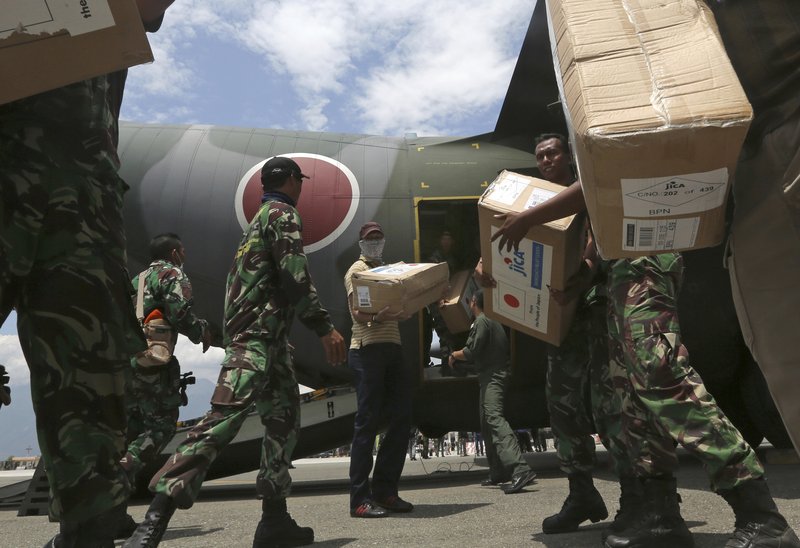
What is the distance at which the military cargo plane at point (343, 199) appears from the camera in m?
5.75

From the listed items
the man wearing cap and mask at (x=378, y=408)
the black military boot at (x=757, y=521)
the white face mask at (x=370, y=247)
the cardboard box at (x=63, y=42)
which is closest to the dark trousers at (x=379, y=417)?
the man wearing cap and mask at (x=378, y=408)

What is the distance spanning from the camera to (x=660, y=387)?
2260 mm

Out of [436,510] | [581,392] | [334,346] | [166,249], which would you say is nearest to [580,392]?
[581,392]

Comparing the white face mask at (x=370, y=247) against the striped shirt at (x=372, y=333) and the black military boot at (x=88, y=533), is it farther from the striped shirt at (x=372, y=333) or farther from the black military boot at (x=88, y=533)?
the black military boot at (x=88, y=533)

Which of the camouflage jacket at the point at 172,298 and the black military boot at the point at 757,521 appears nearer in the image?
the black military boot at the point at 757,521

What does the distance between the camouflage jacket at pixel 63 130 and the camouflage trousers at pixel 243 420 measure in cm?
122

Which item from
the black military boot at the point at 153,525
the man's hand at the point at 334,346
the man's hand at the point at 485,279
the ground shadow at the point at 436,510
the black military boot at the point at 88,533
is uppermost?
the man's hand at the point at 485,279

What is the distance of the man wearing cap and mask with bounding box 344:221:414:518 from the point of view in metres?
3.87

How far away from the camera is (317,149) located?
20.3 feet

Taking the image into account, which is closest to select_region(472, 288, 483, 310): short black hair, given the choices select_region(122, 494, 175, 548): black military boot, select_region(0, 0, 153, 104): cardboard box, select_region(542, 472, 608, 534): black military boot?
select_region(542, 472, 608, 534): black military boot

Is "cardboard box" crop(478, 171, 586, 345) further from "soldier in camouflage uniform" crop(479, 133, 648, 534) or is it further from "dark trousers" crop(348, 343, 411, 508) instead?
"dark trousers" crop(348, 343, 411, 508)

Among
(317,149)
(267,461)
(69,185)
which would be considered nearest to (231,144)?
(317,149)

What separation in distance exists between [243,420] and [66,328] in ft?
4.38

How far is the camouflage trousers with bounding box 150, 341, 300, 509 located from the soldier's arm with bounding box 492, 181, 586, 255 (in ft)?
3.72
